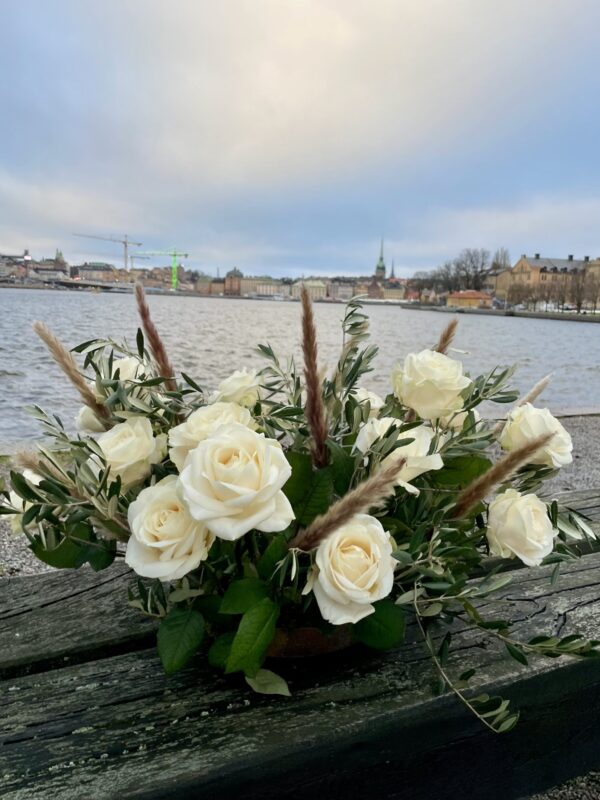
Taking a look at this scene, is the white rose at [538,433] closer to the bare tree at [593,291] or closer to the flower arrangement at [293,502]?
the flower arrangement at [293,502]

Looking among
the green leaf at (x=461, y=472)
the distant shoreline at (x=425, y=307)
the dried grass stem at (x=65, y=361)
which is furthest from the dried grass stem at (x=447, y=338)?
the distant shoreline at (x=425, y=307)

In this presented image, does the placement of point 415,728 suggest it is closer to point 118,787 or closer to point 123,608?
point 118,787

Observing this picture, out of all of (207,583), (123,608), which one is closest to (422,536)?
(207,583)

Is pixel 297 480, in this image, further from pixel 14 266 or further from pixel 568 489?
pixel 14 266

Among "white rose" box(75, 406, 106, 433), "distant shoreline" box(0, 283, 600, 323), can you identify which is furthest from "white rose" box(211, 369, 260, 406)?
"distant shoreline" box(0, 283, 600, 323)

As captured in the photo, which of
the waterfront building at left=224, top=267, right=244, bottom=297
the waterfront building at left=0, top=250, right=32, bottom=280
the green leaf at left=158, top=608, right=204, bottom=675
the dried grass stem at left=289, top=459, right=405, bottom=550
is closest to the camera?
the dried grass stem at left=289, top=459, right=405, bottom=550

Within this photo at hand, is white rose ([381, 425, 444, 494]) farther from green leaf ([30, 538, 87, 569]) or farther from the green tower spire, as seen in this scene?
the green tower spire

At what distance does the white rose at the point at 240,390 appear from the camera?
115 cm

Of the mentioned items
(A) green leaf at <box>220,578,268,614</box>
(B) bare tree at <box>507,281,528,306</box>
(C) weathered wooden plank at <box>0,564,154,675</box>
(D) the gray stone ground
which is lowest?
(D) the gray stone ground

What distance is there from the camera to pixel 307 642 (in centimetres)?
110

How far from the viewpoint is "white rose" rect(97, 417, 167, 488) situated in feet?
3.17

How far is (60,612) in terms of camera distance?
1392mm

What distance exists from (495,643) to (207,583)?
26.3 inches

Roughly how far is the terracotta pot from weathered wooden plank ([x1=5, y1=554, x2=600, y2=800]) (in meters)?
0.03
